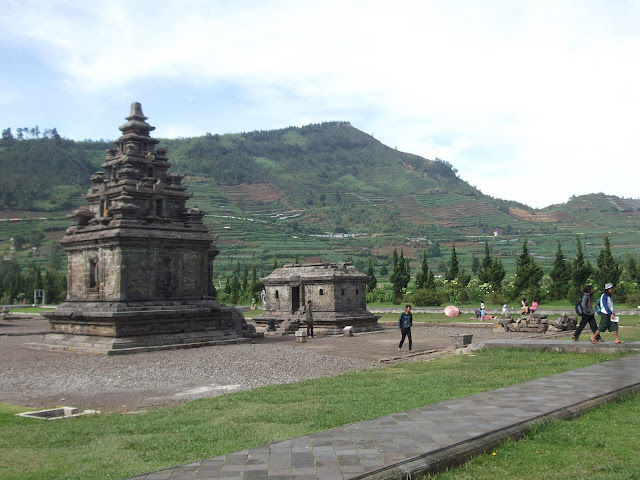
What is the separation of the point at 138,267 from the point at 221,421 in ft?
46.7

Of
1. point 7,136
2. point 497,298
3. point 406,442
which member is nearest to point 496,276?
point 497,298

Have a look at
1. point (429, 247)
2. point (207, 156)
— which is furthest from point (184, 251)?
point (207, 156)

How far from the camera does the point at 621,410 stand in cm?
767

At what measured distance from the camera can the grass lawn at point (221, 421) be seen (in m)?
6.29

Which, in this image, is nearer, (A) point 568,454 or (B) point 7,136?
(A) point 568,454

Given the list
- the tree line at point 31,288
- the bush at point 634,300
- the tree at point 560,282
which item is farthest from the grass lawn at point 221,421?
the tree line at point 31,288

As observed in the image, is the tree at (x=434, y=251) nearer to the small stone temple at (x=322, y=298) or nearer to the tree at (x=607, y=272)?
the tree at (x=607, y=272)

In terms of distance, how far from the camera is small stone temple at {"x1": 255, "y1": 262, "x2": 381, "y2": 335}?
2973cm

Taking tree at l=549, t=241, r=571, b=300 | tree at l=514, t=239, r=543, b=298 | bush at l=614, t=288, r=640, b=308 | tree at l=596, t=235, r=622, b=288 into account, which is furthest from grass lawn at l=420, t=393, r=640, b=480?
tree at l=549, t=241, r=571, b=300

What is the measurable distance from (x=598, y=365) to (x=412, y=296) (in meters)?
35.6

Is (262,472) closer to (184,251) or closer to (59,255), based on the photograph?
(184,251)

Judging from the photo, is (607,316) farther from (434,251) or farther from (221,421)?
(434,251)

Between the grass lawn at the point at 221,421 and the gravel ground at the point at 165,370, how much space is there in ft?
5.20

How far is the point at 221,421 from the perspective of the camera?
27.2 ft
